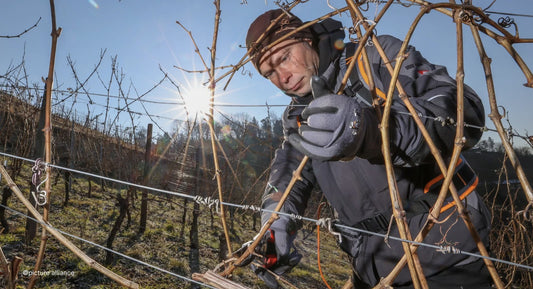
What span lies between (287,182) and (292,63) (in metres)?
0.66

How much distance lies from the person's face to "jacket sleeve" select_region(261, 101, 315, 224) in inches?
6.3

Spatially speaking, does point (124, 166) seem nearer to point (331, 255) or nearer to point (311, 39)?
point (331, 255)

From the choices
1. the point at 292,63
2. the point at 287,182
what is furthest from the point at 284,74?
the point at 287,182

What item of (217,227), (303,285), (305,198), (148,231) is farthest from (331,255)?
(305,198)

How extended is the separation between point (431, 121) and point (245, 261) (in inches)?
34.1

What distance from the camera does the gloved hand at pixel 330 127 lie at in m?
0.71

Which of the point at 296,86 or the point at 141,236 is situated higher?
the point at 296,86

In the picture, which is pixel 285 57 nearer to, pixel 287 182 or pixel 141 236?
pixel 287 182

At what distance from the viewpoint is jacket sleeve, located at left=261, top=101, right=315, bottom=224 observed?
159 centimetres

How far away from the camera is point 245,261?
1225 millimetres

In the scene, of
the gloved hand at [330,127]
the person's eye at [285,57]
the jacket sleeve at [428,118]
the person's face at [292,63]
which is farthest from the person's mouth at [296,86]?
the gloved hand at [330,127]

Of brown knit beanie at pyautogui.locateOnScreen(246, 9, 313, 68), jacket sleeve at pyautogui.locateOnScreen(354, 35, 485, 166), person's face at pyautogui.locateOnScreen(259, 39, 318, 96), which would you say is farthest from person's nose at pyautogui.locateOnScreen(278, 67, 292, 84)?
jacket sleeve at pyautogui.locateOnScreen(354, 35, 485, 166)

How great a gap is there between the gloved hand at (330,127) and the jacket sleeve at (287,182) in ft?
2.68

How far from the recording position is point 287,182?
171 centimetres
